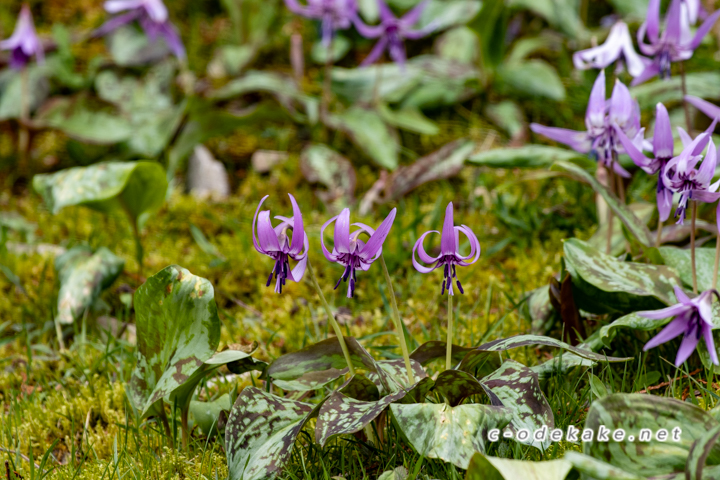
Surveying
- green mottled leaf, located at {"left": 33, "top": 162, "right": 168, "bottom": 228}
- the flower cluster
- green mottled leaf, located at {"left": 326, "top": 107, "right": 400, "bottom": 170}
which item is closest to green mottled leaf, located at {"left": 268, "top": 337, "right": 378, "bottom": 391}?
the flower cluster

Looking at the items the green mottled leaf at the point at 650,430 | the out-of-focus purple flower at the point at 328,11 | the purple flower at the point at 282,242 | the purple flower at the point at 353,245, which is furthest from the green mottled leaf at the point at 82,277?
the green mottled leaf at the point at 650,430

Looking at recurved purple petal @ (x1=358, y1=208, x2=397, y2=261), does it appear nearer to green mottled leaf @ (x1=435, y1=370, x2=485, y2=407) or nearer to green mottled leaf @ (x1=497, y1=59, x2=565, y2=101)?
green mottled leaf @ (x1=435, y1=370, x2=485, y2=407)

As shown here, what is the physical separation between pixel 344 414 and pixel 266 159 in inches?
97.2

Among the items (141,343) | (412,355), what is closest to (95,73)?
(141,343)

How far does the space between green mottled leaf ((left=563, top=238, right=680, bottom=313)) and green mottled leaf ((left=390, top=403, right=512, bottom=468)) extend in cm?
58

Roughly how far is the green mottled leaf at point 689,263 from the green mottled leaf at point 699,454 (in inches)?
33.8

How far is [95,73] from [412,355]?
3.31 metres

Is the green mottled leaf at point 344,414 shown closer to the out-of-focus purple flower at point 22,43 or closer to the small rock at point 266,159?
the small rock at point 266,159

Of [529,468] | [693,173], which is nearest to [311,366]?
[529,468]

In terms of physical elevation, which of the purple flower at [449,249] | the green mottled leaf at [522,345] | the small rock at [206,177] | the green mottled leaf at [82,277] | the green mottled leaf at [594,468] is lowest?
the small rock at [206,177]

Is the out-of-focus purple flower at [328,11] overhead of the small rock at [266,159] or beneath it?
overhead

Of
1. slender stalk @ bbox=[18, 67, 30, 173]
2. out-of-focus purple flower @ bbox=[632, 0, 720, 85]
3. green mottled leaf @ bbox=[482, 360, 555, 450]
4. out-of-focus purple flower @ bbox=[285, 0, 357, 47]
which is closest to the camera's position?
green mottled leaf @ bbox=[482, 360, 555, 450]

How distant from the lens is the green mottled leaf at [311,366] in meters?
1.68

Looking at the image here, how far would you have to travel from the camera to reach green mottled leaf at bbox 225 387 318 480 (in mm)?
1442
